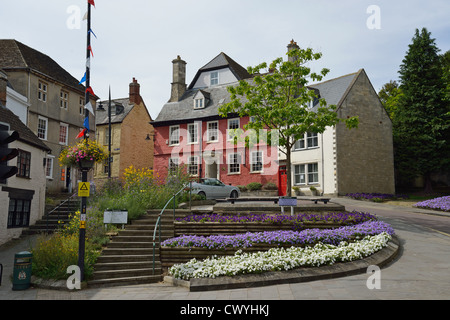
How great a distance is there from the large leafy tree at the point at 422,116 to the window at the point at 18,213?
28661 millimetres

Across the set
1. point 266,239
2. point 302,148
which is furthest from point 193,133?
point 266,239

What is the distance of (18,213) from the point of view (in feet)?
58.6

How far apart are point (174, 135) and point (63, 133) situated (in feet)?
31.5

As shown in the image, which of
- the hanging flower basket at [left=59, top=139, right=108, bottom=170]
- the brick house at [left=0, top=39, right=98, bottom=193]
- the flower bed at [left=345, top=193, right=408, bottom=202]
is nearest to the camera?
the hanging flower basket at [left=59, top=139, right=108, bottom=170]

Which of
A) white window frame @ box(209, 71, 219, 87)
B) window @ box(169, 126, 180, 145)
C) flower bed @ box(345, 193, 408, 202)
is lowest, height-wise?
flower bed @ box(345, 193, 408, 202)

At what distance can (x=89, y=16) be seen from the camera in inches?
445

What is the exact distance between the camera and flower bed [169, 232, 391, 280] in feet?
32.8

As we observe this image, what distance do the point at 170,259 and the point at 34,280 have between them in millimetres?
3683

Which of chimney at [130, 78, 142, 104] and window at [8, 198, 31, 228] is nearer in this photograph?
window at [8, 198, 31, 228]

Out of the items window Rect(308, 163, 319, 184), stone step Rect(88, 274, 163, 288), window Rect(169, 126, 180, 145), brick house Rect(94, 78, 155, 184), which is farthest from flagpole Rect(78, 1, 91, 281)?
brick house Rect(94, 78, 155, 184)

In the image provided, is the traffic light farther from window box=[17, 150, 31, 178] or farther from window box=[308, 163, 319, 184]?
window box=[308, 163, 319, 184]

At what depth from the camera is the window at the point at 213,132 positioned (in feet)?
113

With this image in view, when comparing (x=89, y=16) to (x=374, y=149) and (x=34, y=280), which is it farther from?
Result: (x=374, y=149)
